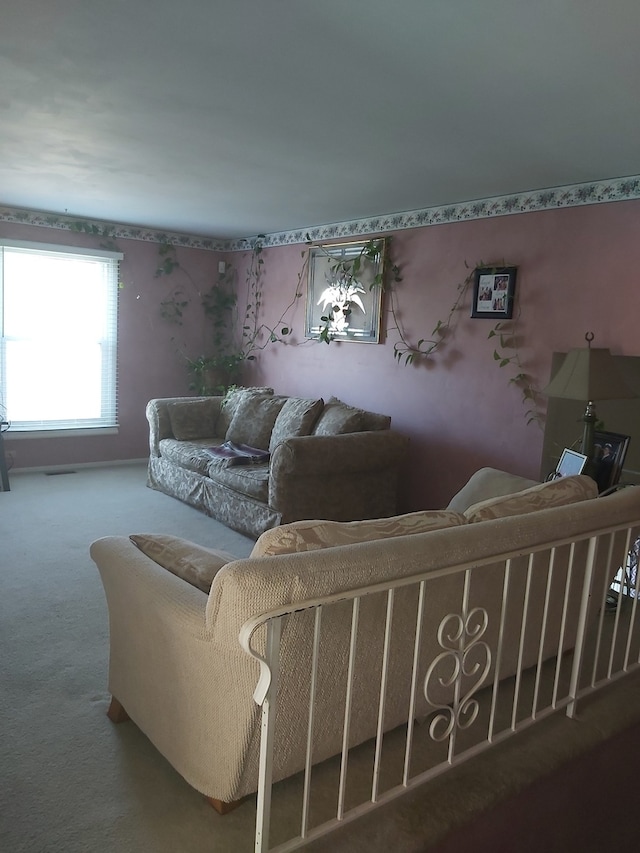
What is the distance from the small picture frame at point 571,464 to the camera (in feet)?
9.98

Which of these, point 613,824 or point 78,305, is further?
point 78,305

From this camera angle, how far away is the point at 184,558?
2004 mm

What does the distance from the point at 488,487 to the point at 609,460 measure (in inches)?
27.0

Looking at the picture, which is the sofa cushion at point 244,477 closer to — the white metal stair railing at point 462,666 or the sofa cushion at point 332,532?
the white metal stair railing at point 462,666

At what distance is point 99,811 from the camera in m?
1.80

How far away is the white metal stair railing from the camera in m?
1.37

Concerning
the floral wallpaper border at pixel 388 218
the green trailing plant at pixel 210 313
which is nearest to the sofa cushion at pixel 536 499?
Result: the floral wallpaper border at pixel 388 218

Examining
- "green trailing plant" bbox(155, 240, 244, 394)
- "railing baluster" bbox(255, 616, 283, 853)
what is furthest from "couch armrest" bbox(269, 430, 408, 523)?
"railing baluster" bbox(255, 616, 283, 853)

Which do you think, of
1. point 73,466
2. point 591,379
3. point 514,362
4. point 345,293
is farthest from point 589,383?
point 73,466

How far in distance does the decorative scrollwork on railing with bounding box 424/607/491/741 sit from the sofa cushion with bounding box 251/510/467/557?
0.85ft

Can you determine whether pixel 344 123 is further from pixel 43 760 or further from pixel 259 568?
pixel 43 760

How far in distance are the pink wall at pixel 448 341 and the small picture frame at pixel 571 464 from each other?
77 cm

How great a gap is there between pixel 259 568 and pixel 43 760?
121cm

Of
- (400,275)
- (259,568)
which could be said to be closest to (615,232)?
(400,275)
